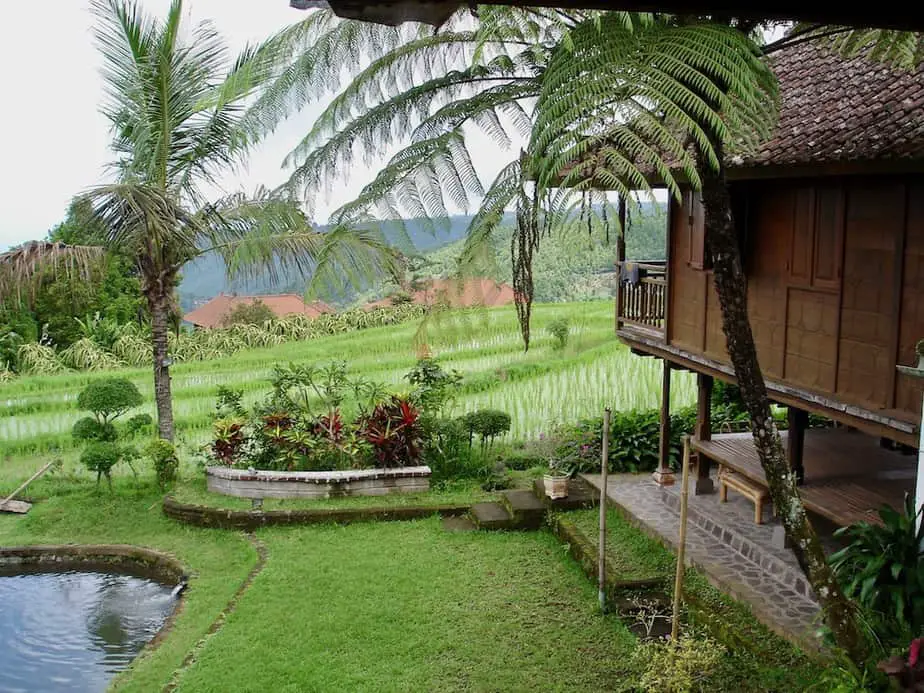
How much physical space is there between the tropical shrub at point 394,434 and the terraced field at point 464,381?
7.81 feet

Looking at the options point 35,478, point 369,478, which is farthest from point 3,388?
point 369,478

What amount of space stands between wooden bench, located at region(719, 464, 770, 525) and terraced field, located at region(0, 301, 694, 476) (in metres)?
4.73

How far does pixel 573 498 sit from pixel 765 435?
17.5 feet

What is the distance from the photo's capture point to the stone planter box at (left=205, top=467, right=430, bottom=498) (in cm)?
1085

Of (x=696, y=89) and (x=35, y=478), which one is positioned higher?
(x=696, y=89)

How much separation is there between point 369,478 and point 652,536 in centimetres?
381

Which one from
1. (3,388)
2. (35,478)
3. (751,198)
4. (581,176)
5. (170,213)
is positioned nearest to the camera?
(581,176)

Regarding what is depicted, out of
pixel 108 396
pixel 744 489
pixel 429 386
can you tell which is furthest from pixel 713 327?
pixel 108 396

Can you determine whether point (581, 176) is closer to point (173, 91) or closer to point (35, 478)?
point (173, 91)

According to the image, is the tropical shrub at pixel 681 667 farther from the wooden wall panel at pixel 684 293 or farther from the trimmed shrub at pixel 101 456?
the trimmed shrub at pixel 101 456

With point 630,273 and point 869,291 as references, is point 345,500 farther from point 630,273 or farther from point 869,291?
point 869,291

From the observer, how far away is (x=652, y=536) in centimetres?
892

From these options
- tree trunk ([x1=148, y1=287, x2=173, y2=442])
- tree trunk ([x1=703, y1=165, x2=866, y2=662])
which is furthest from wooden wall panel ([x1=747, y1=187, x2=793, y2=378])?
tree trunk ([x1=148, y1=287, x2=173, y2=442])

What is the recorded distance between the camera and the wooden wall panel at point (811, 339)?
6.71 m
